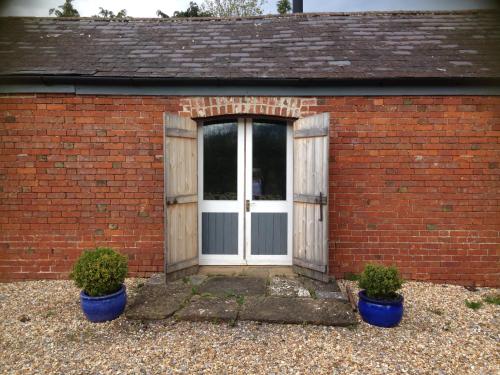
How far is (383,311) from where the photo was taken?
3.74m

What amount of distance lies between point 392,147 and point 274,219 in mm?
2144

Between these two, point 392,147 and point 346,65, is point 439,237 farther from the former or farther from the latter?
point 346,65

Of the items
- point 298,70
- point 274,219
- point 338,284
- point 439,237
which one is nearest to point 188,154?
point 274,219

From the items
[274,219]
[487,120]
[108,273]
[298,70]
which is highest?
[298,70]

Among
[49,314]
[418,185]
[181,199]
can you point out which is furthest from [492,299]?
[49,314]

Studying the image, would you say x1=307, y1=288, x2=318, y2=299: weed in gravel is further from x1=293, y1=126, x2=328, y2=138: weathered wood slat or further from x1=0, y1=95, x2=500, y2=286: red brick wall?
x1=293, y1=126, x2=328, y2=138: weathered wood slat

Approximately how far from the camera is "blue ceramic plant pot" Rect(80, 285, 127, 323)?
3859 millimetres

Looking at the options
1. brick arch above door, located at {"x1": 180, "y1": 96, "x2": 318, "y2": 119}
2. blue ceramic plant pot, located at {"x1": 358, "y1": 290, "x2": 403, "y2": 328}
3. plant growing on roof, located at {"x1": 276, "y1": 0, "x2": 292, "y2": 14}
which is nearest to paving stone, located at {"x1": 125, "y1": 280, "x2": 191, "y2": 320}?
blue ceramic plant pot, located at {"x1": 358, "y1": 290, "x2": 403, "y2": 328}

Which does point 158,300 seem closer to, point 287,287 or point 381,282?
point 287,287

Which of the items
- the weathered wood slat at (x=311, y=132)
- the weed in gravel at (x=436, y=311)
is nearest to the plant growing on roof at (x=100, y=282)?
the weathered wood slat at (x=311, y=132)

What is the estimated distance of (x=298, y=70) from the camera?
525 centimetres

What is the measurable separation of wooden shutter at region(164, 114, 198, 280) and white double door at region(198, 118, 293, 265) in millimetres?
282

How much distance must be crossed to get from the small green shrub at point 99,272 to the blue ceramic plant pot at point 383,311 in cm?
284

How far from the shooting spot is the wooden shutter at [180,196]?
486cm
